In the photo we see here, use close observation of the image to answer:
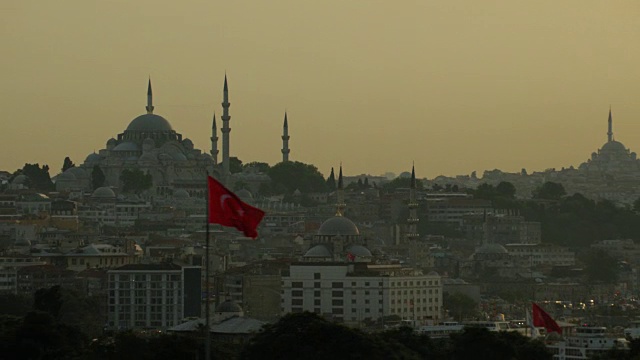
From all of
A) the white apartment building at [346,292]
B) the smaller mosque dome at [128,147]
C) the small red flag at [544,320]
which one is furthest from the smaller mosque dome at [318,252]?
the smaller mosque dome at [128,147]

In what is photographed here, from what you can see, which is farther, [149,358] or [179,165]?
[179,165]

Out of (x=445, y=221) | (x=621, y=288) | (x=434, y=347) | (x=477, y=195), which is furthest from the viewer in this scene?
(x=477, y=195)

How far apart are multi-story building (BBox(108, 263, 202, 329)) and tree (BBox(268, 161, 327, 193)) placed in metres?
70.4

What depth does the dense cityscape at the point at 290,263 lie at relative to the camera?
61312 mm

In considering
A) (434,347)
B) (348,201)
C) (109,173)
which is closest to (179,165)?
(109,173)

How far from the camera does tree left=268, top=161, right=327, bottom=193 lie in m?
165

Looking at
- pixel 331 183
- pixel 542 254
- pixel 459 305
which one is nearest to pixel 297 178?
pixel 331 183

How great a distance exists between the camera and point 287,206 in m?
153

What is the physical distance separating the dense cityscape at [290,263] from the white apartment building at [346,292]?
0.08 meters

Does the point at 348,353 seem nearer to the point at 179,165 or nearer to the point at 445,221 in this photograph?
the point at 445,221

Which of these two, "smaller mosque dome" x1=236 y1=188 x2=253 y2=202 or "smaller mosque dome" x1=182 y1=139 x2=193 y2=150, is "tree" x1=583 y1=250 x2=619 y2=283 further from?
"smaller mosque dome" x1=182 y1=139 x2=193 y2=150

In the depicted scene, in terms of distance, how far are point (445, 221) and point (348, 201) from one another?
6.02 metres

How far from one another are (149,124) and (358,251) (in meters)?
64.1

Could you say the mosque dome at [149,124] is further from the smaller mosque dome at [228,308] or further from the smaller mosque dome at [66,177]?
the smaller mosque dome at [228,308]
